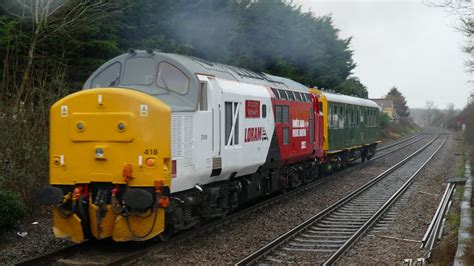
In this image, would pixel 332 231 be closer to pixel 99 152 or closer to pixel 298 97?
pixel 99 152

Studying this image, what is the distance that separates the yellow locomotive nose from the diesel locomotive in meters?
0.01

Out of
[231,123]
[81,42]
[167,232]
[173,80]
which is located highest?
[81,42]

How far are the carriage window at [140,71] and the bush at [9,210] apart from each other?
265cm

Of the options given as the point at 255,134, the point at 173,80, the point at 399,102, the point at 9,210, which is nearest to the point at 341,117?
the point at 255,134

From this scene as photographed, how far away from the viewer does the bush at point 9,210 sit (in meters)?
9.00

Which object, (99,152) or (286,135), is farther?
(286,135)

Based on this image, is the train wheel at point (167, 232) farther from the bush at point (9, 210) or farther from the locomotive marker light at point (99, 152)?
the bush at point (9, 210)

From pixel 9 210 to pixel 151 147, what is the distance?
9.34 ft

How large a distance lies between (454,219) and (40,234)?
8286 mm

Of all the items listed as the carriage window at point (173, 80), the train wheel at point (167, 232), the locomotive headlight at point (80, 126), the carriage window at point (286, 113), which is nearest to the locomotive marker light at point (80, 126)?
the locomotive headlight at point (80, 126)

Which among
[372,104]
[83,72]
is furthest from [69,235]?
[372,104]

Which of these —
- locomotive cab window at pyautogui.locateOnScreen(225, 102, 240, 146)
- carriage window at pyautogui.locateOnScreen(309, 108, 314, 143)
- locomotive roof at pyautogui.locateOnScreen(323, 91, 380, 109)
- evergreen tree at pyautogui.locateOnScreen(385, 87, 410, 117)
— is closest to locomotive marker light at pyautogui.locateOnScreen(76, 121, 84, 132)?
locomotive cab window at pyautogui.locateOnScreen(225, 102, 240, 146)

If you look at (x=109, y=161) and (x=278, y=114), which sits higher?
(x=278, y=114)

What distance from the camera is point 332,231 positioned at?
435 inches
